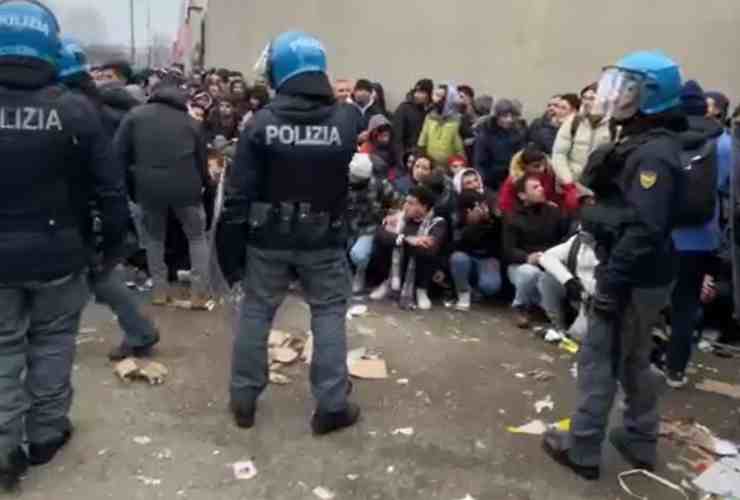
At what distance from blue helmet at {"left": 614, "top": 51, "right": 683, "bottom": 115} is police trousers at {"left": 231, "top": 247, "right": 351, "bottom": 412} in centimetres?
161

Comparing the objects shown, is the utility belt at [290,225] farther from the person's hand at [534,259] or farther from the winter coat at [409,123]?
the winter coat at [409,123]

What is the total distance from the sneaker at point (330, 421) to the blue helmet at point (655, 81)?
2.06 meters

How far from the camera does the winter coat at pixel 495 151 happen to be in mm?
8039

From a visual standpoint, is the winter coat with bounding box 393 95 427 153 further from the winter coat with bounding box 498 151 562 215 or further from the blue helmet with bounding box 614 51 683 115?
the blue helmet with bounding box 614 51 683 115

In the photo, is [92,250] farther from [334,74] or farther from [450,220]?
[334,74]

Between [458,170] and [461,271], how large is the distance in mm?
1114

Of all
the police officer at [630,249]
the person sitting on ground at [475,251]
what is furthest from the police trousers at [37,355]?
the person sitting on ground at [475,251]

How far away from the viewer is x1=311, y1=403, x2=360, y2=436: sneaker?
437 cm

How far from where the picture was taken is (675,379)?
533 centimetres

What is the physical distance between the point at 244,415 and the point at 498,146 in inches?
175

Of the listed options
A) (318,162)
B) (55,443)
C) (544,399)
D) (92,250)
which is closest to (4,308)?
(92,250)

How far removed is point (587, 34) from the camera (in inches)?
402

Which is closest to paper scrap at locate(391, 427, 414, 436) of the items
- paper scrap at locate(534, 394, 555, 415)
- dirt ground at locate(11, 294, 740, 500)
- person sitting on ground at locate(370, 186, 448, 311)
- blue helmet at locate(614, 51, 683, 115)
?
dirt ground at locate(11, 294, 740, 500)

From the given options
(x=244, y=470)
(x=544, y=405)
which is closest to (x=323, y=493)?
(x=244, y=470)
